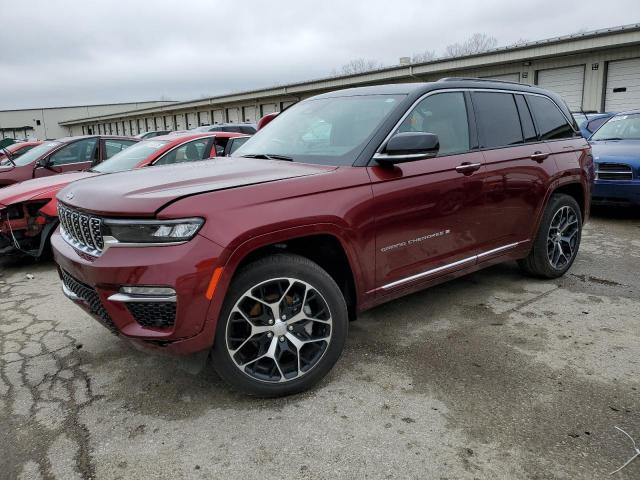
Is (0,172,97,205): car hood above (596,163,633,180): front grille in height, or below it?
above

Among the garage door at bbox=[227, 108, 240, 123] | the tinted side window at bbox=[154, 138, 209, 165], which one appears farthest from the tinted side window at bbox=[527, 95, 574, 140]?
the garage door at bbox=[227, 108, 240, 123]

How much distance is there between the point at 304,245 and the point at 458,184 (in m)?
1.31

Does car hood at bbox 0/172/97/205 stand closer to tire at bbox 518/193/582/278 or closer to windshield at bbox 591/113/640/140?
tire at bbox 518/193/582/278

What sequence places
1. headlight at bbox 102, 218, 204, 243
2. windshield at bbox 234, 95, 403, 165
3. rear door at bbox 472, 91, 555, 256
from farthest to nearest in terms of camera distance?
1. rear door at bbox 472, 91, 555, 256
2. windshield at bbox 234, 95, 403, 165
3. headlight at bbox 102, 218, 204, 243

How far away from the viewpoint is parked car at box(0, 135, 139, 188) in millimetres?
8109

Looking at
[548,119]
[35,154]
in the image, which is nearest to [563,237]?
[548,119]

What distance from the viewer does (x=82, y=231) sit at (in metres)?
2.80

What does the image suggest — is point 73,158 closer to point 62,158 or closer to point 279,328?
point 62,158

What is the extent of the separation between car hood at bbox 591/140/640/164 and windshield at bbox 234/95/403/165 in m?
5.47

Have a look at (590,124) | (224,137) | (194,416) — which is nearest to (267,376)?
(194,416)

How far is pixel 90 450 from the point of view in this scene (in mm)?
2465

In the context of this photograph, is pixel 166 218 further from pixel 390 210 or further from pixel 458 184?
pixel 458 184

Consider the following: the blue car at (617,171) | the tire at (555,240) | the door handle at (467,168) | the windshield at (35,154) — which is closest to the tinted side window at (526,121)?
the tire at (555,240)

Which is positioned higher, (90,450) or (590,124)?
(590,124)
